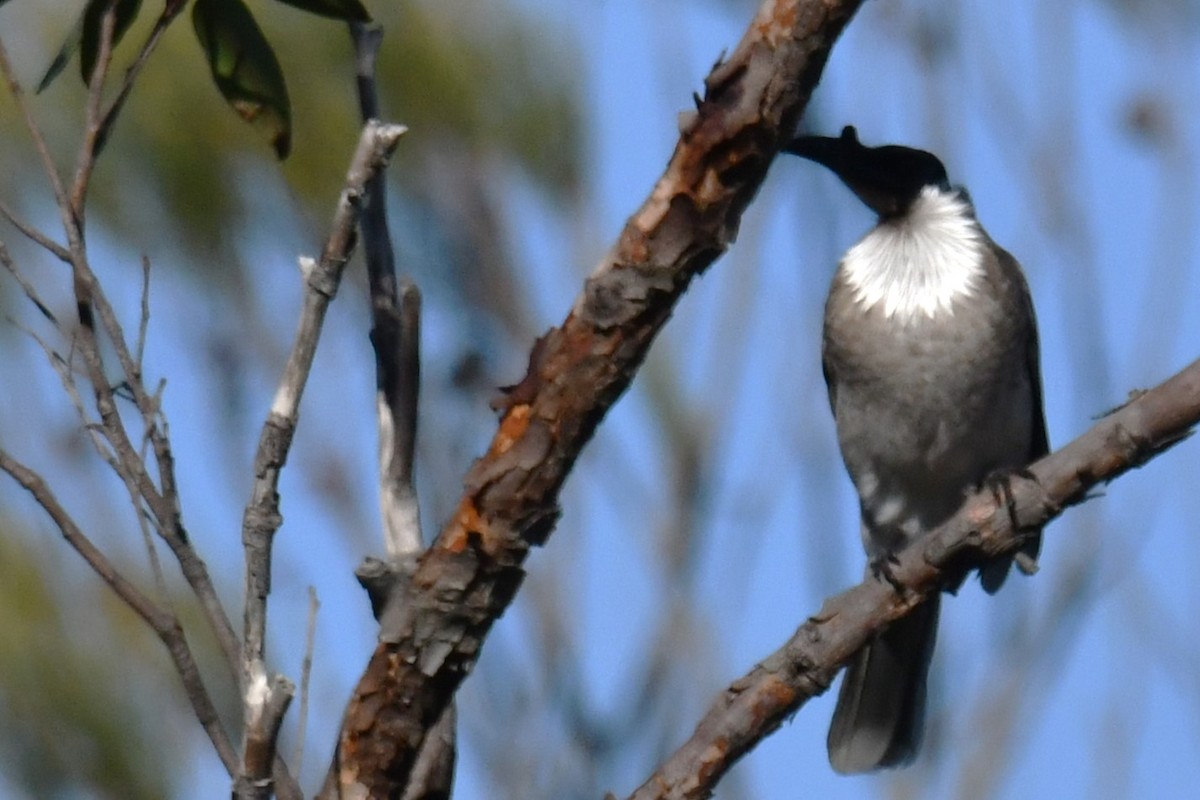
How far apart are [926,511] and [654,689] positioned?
750mm

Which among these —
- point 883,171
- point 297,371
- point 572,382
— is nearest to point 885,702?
point 883,171

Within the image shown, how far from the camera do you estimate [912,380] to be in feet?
11.5

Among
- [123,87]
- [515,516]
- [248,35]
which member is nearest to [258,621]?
[515,516]

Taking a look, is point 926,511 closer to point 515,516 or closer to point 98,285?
point 515,516

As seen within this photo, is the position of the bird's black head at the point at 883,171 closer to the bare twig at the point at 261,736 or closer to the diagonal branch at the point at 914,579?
the diagonal branch at the point at 914,579

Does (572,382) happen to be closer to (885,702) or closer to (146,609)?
(146,609)

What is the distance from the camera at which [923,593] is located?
2266mm

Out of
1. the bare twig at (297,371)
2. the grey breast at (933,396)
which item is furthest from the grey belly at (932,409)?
the bare twig at (297,371)

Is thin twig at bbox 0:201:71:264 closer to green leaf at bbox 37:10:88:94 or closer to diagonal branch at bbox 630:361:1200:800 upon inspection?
green leaf at bbox 37:10:88:94

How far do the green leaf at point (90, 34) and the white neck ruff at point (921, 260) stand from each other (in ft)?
6.30

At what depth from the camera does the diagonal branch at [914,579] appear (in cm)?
207

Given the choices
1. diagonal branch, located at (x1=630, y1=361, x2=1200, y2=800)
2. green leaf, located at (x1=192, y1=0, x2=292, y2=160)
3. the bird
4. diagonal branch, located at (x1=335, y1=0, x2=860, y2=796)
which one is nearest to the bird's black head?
the bird

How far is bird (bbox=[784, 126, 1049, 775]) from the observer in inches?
138

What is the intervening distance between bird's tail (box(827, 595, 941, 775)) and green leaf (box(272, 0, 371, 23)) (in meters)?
2.03
